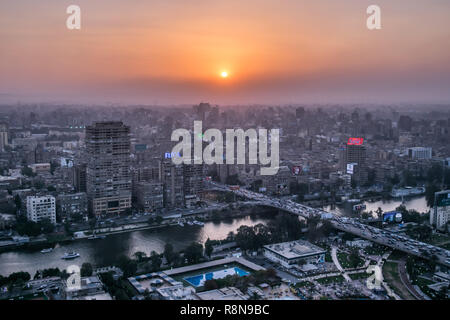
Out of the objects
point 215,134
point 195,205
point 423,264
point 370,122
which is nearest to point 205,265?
point 423,264

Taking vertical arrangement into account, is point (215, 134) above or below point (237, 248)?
above

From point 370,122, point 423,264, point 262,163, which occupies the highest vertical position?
point 370,122

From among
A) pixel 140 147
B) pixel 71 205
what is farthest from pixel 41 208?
pixel 140 147

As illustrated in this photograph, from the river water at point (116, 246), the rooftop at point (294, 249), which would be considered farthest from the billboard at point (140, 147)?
the rooftop at point (294, 249)

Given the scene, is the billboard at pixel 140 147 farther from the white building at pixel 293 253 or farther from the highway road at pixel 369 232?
the white building at pixel 293 253

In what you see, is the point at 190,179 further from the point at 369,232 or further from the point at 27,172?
the point at 27,172

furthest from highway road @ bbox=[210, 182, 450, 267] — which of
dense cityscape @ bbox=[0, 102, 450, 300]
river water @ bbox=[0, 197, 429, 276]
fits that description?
river water @ bbox=[0, 197, 429, 276]
